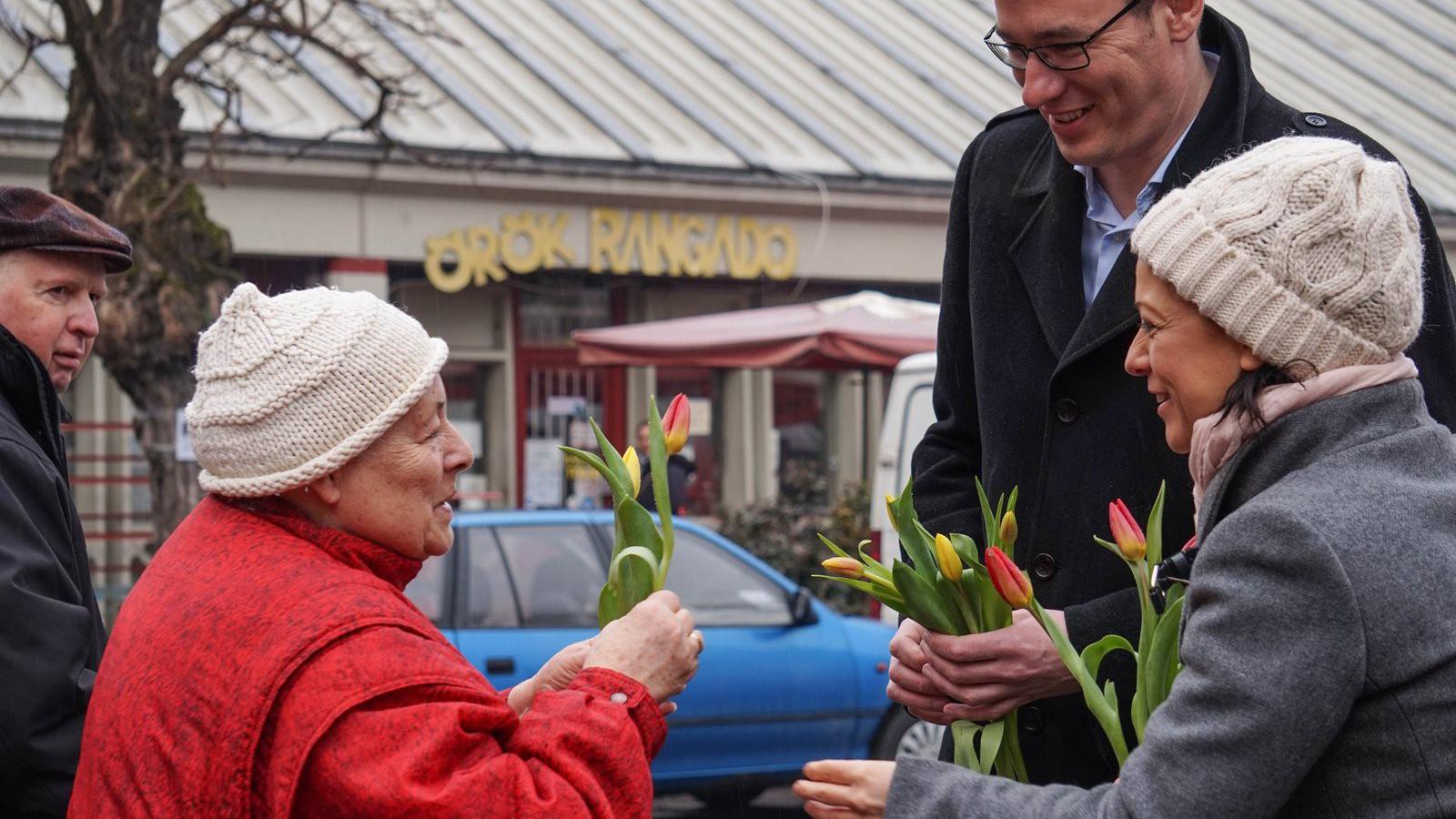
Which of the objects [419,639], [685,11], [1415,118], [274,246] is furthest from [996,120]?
[1415,118]

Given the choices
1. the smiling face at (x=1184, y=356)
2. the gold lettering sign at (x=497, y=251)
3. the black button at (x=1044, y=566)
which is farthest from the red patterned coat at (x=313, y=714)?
the gold lettering sign at (x=497, y=251)

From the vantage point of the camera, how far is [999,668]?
7.18 feet

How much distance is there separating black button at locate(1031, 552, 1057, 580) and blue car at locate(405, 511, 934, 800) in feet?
16.9

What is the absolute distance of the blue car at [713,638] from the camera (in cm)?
762

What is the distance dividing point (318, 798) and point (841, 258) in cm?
1407

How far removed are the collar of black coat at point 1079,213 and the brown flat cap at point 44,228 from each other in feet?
6.49

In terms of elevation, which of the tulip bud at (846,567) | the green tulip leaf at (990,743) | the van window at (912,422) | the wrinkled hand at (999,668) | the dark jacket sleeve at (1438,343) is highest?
the dark jacket sleeve at (1438,343)

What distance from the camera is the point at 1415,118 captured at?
19844mm

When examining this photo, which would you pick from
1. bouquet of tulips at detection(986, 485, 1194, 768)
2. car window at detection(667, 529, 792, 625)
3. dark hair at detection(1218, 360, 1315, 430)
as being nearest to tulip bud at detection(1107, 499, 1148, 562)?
bouquet of tulips at detection(986, 485, 1194, 768)

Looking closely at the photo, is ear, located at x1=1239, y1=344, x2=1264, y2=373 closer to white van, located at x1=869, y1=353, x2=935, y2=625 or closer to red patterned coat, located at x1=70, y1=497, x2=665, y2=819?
red patterned coat, located at x1=70, y1=497, x2=665, y2=819

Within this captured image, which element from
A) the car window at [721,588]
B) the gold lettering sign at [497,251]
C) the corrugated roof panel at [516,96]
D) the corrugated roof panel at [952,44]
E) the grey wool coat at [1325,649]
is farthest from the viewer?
the corrugated roof panel at [952,44]

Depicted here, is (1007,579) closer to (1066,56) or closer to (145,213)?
(1066,56)

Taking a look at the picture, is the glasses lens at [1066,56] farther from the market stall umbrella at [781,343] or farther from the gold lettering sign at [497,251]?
the gold lettering sign at [497,251]

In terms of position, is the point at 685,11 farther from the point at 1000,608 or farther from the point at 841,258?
the point at 1000,608
